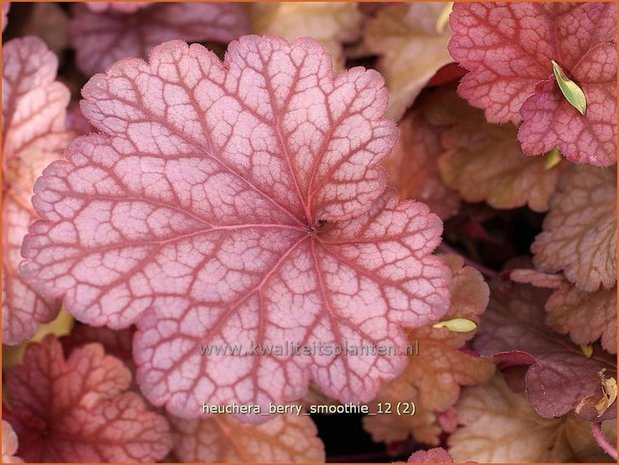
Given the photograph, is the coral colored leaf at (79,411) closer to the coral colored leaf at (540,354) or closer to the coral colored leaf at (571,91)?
the coral colored leaf at (540,354)

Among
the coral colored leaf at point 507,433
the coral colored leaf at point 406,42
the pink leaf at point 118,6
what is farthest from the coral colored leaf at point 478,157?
the pink leaf at point 118,6

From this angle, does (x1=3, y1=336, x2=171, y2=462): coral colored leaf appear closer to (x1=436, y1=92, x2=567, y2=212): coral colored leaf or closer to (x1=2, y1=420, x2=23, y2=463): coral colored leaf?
(x1=2, y1=420, x2=23, y2=463): coral colored leaf

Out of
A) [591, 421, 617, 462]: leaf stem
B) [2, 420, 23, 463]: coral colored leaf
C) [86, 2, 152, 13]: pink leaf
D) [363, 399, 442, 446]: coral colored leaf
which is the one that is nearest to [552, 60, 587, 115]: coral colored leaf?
[591, 421, 617, 462]: leaf stem

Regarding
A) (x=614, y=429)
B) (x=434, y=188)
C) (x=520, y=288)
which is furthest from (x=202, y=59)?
(x=614, y=429)

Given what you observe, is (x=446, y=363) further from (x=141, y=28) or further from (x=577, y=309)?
(x=141, y=28)

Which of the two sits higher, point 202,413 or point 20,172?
point 20,172

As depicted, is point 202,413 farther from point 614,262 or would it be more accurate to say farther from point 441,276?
point 614,262
